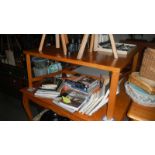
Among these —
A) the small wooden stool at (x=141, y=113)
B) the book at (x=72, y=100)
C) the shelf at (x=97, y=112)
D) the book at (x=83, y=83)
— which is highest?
the book at (x=83, y=83)

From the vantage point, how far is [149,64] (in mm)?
959

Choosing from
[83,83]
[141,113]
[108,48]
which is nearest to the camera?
[141,113]

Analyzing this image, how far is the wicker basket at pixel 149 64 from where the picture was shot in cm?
93

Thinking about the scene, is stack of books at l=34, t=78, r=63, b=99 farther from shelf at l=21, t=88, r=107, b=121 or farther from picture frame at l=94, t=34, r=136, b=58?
picture frame at l=94, t=34, r=136, b=58

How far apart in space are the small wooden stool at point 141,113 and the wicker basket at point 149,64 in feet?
0.65

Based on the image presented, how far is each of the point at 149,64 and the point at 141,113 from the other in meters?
0.30

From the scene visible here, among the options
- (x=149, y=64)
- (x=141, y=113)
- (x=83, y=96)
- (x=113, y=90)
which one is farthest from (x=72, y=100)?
(x=149, y=64)

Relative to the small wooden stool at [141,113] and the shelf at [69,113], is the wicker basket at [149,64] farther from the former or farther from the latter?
the shelf at [69,113]

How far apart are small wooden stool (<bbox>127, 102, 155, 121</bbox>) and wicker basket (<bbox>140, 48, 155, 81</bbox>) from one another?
198 mm

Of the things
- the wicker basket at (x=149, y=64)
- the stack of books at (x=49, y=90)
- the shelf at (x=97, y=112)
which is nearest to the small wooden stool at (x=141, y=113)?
the shelf at (x=97, y=112)

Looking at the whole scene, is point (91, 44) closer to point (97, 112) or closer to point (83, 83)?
point (83, 83)
